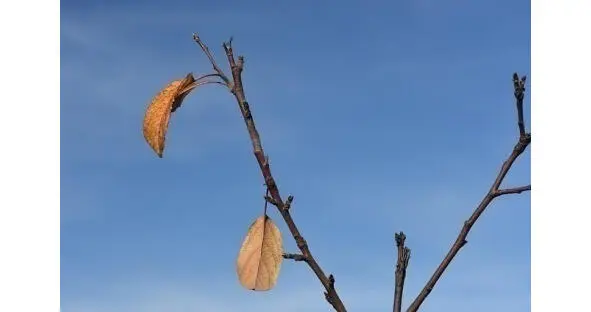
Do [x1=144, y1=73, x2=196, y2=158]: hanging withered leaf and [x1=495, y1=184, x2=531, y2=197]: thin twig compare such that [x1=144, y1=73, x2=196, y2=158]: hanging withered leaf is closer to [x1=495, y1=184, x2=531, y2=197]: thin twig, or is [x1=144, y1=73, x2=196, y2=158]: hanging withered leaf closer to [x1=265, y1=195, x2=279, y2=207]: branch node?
[x1=265, y1=195, x2=279, y2=207]: branch node
